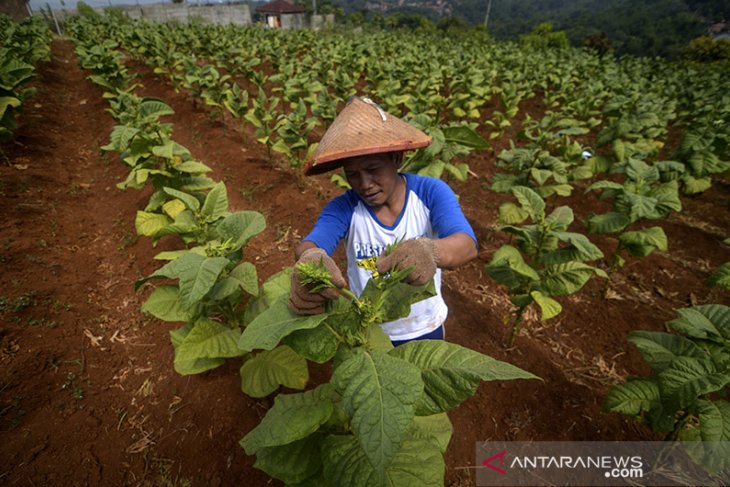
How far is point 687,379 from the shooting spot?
176 cm

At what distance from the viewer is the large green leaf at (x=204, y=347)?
2.06m

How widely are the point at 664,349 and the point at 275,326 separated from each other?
2.53 meters

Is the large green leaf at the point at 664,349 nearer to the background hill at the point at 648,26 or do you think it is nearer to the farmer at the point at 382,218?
the farmer at the point at 382,218

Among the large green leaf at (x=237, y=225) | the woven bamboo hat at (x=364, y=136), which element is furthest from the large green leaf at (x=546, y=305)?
the large green leaf at (x=237, y=225)

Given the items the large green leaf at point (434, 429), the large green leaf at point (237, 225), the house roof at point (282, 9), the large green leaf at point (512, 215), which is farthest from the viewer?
the house roof at point (282, 9)

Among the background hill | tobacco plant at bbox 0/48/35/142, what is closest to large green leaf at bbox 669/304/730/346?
tobacco plant at bbox 0/48/35/142

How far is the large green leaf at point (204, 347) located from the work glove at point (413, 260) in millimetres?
1479

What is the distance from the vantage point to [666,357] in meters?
2.04

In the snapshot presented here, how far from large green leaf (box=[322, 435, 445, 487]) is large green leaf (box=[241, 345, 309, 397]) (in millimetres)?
788

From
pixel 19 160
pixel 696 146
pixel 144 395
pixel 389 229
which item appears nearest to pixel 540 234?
pixel 389 229

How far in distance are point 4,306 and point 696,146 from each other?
9.32 meters

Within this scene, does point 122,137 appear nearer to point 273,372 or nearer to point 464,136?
point 273,372

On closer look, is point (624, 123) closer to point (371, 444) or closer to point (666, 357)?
point (666, 357)

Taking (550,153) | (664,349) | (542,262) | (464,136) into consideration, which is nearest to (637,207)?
(542,262)
